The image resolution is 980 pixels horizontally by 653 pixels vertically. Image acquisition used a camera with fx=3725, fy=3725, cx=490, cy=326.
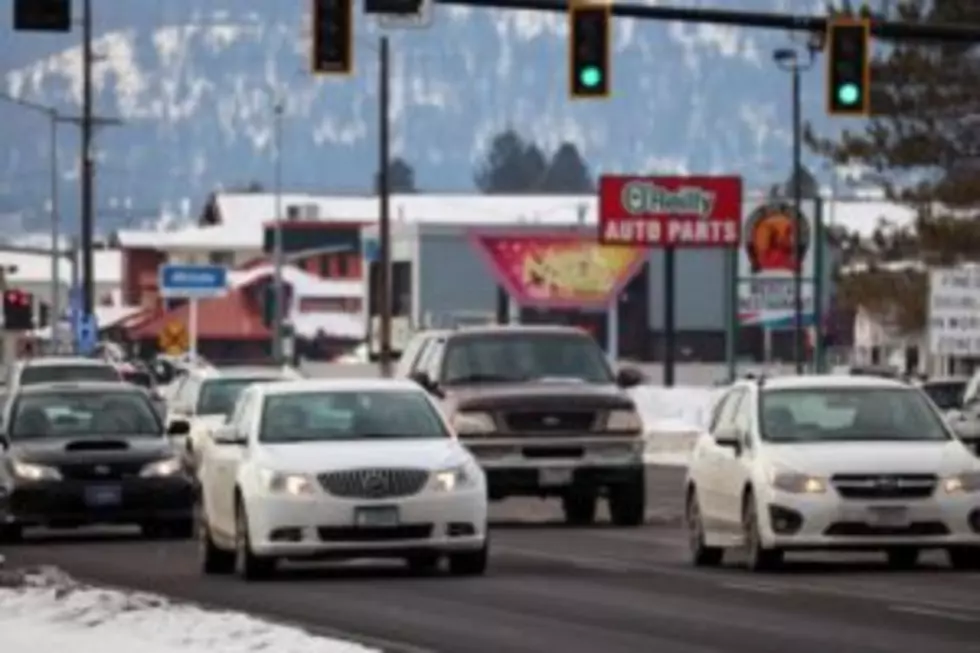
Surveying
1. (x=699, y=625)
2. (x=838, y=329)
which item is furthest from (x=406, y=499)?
(x=838, y=329)

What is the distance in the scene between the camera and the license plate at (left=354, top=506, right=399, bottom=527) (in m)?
27.8

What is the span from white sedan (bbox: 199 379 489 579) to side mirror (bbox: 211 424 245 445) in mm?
18

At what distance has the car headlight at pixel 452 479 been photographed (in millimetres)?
27969

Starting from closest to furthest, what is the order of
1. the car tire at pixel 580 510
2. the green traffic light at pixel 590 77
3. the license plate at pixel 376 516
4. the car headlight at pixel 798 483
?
1. the license plate at pixel 376 516
2. the car headlight at pixel 798 483
3. the car tire at pixel 580 510
4. the green traffic light at pixel 590 77

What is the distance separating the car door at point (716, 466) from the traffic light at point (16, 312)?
2626 inches

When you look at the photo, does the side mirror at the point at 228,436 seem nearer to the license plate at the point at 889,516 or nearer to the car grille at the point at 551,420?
the license plate at the point at 889,516

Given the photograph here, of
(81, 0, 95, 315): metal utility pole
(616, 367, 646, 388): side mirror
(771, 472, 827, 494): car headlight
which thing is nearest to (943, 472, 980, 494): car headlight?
(771, 472, 827, 494): car headlight

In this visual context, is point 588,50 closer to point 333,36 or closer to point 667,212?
point 333,36

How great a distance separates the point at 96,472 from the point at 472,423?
443 cm

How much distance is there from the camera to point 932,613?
2388 centimetres

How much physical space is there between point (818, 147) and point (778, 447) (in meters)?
66.2

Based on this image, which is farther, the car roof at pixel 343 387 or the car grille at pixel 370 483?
the car roof at pixel 343 387

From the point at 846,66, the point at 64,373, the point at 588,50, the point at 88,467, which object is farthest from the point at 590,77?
the point at 64,373

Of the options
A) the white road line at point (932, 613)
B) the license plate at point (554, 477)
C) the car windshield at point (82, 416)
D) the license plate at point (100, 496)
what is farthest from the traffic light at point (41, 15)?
the white road line at point (932, 613)
